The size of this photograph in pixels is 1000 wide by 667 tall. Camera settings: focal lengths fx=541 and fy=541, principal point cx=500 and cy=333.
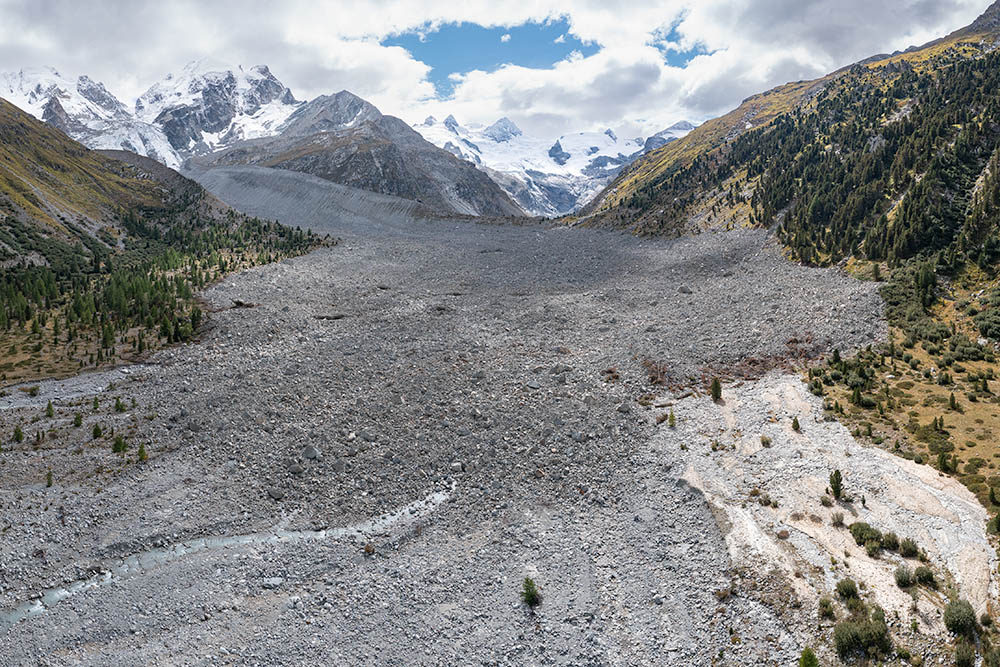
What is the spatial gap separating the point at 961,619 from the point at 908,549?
2.48m

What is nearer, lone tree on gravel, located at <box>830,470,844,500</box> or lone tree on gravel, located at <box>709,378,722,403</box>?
lone tree on gravel, located at <box>830,470,844,500</box>

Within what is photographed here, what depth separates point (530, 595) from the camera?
14.4 metres

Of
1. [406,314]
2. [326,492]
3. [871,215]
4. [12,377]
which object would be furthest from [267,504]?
[871,215]

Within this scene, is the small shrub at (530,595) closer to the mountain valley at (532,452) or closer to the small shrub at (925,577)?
the mountain valley at (532,452)

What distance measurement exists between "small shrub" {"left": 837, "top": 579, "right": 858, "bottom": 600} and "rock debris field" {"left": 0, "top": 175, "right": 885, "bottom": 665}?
154cm

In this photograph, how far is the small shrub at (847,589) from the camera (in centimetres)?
1262

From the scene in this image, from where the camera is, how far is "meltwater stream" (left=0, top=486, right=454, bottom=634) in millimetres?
14367

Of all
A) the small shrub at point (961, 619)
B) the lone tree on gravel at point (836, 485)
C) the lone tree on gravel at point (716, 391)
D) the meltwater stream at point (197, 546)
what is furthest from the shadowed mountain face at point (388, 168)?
the small shrub at point (961, 619)

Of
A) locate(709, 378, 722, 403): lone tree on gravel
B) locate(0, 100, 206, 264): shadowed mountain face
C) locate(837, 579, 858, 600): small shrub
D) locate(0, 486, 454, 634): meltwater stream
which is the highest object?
locate(0, 100, 206, 264): shadowed mountain face

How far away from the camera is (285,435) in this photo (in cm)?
2205

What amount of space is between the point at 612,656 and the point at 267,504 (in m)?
12.2

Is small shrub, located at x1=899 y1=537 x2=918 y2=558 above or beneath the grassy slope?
beneath

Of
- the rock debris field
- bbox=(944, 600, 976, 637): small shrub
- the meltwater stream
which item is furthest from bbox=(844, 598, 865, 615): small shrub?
the meltwater stream

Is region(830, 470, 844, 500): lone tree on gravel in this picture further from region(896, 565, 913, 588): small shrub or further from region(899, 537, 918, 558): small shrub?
region(896, 565, 913, 588): small shrub
